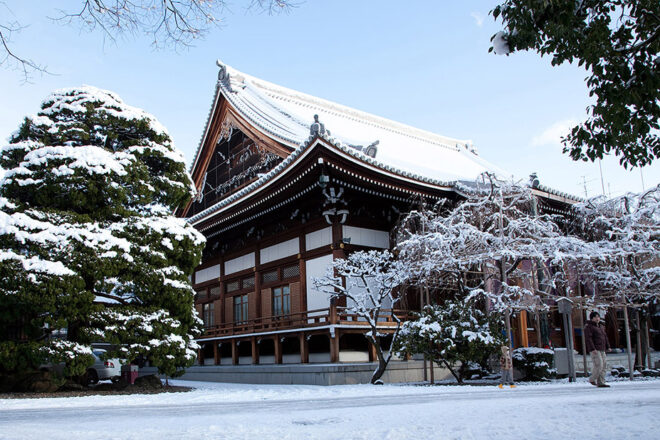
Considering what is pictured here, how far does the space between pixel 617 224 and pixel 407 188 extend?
247 inches

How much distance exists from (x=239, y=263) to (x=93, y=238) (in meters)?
9.47

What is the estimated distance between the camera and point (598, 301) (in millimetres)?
14641

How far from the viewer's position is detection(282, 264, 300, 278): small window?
18.8m

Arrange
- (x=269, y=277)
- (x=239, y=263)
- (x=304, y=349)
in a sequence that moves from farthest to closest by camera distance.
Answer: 1. (x=239, y=263)
2. (x=269, y=277)
3. (x=304, y=349)

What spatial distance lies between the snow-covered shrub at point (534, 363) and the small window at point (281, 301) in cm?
771

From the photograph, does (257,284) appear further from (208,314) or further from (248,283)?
(208,314)

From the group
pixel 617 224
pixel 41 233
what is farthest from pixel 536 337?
pixel 41 233

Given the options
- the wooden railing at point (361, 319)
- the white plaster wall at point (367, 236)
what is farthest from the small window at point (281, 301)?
the white plaster wall at point (367, 236)

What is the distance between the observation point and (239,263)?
2206 cm

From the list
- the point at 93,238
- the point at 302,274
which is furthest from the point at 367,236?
the point at 93,238

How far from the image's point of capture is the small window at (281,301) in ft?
62.1

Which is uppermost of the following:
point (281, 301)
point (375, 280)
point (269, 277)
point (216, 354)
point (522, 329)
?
point (269, 277)

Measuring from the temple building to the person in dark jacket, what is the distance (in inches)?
226

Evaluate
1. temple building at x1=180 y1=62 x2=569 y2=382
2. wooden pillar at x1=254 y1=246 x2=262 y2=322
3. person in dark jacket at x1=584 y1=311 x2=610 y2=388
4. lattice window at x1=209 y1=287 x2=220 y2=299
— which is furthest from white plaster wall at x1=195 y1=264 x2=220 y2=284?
person in dark jacket at x1=584 y1=311 x2=610 y2=388
